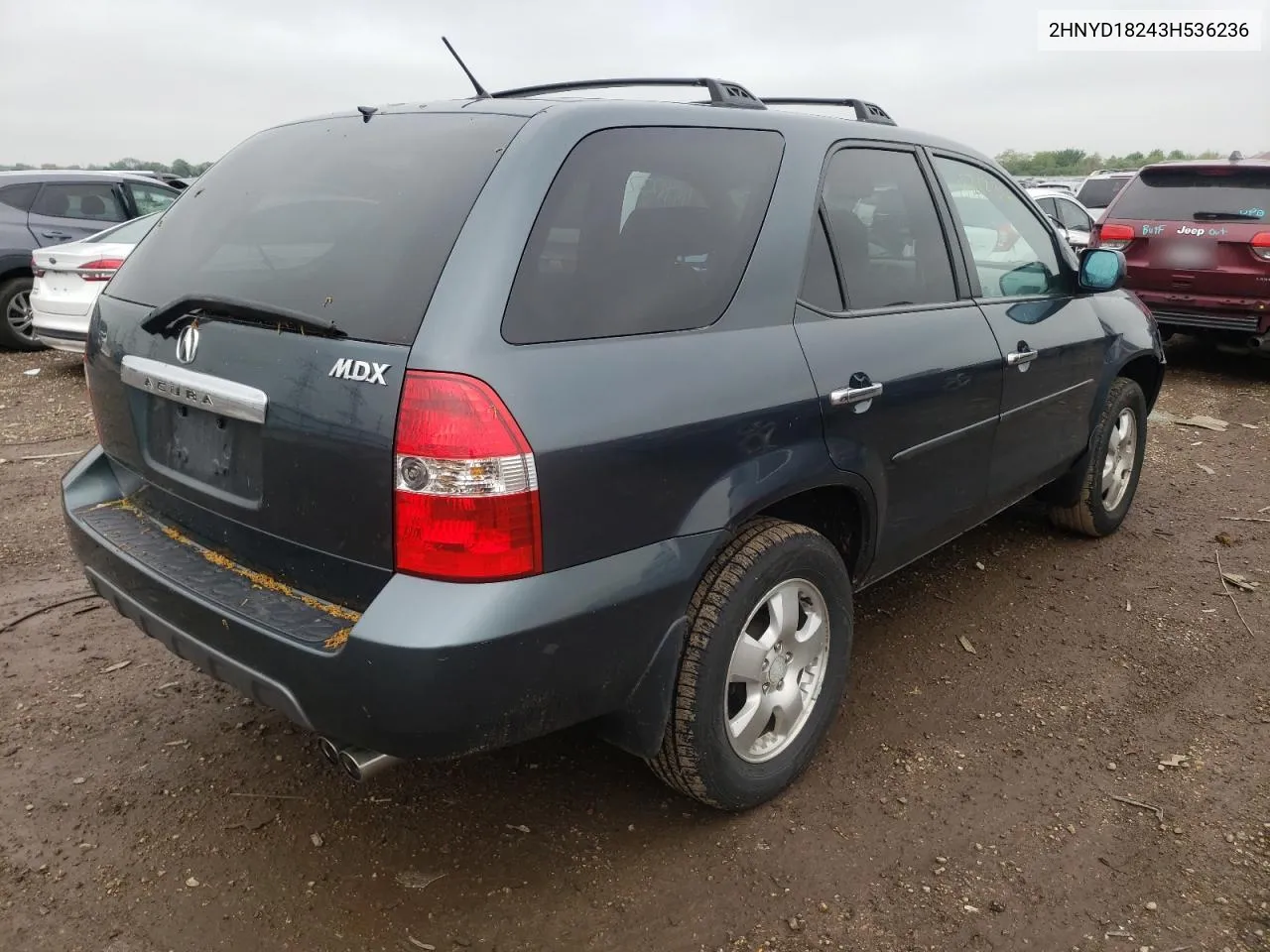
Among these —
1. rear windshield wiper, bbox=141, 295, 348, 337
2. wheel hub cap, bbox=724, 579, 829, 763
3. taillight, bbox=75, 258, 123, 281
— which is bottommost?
wheel hub cap, bbox=724, 579, 829, 763

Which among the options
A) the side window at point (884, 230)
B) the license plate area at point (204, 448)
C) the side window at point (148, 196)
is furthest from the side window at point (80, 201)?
the side window at point (884, 230)

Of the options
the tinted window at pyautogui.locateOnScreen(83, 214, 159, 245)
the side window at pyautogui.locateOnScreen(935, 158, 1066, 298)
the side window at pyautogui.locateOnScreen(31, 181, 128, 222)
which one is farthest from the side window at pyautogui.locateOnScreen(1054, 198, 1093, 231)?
the side window at pyautogui.locateOnScreen(31, 181, 128, 222)

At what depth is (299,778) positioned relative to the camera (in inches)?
109

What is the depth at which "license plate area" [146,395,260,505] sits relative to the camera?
7.19 ft

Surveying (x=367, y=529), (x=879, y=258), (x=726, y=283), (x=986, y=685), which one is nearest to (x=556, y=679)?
(x=367, y=529)

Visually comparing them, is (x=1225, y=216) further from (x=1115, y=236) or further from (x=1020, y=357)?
(x=1020, y=357)

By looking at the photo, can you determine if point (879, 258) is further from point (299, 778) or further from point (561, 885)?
point (299, 778)

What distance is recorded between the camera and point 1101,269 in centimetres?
386

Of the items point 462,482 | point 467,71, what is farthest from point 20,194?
point 462,482

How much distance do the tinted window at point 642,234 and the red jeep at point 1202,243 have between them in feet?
19.8

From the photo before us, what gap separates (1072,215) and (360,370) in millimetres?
12907

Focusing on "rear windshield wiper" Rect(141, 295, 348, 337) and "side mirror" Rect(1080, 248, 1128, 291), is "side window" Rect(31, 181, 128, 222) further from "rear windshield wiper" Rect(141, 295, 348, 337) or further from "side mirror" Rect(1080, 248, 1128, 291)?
"side mirror" Rect(1080, 248, 1128, 291)

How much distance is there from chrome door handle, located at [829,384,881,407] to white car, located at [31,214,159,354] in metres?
6.77

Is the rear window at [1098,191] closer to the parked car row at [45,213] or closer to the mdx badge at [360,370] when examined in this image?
the parked car row at [45,213]
